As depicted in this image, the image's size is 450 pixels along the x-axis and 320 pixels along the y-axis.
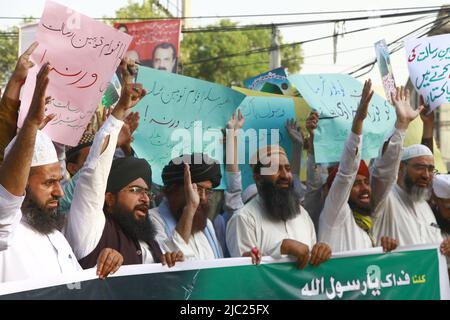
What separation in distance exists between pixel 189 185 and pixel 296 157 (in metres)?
1.47

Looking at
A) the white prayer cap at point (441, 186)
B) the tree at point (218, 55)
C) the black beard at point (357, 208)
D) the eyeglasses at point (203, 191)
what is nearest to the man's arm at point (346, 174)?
the black beard at point (357, 208)

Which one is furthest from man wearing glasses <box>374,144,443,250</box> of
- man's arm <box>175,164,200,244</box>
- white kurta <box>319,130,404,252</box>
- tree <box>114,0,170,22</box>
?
tree <box>114,0,170,22</box>

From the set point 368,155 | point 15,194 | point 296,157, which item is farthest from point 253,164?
point 15,194

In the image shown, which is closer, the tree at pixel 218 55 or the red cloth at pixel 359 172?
the red cloth at pixel 359 172

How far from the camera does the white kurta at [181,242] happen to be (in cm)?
448

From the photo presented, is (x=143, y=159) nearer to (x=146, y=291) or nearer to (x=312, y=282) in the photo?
(x=146, y=291)

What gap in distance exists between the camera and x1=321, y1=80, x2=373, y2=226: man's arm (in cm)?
514

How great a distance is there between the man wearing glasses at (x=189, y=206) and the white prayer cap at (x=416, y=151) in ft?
6.26

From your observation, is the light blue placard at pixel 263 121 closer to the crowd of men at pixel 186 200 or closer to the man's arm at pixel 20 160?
the crowd of men at pixel 186 200

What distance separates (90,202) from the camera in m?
3.87

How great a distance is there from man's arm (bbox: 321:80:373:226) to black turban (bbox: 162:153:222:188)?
86 cm

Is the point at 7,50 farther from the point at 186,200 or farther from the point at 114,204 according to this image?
the point at 114,204

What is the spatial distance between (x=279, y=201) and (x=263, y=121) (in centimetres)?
81
